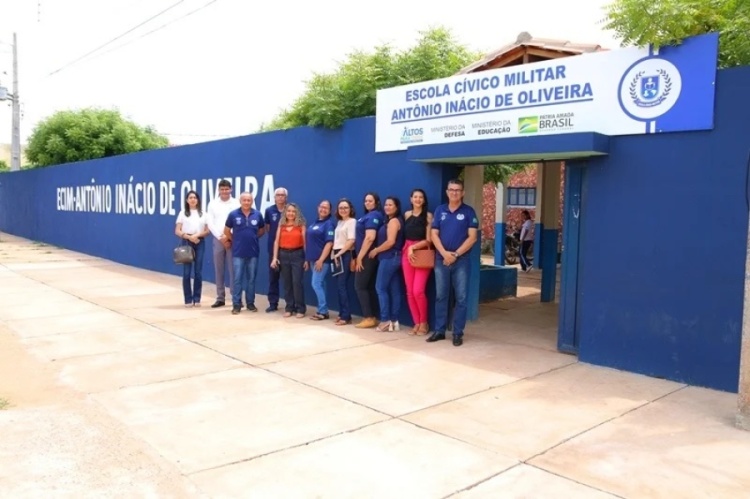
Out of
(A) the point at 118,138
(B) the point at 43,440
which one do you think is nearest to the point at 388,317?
(B) the point at 43,440

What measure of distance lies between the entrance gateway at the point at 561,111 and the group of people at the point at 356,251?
2.34ft

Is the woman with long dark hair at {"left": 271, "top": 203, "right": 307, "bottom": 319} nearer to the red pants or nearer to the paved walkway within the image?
the paved walkway

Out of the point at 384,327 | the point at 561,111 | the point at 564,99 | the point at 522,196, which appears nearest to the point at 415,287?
the point at 384,327

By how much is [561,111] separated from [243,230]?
4.59 meters

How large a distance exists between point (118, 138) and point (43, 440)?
72.1 ft

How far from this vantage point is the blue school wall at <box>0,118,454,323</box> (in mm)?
8508

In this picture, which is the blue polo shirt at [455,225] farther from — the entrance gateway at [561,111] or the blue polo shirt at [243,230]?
the blue polo shirt at [243,230]

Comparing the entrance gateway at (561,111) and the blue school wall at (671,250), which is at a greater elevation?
the entrance gateway at (561,111)

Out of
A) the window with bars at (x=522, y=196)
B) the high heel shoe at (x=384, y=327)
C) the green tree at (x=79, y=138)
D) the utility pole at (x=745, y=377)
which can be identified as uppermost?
the green tree at (x=79, y=138)

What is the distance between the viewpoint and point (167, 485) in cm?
359

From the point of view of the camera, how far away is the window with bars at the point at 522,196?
65.9 feet

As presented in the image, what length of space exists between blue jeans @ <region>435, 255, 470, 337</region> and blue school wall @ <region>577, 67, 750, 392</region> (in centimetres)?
124

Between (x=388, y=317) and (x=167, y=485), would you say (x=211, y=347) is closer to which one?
(x=388, y=317)

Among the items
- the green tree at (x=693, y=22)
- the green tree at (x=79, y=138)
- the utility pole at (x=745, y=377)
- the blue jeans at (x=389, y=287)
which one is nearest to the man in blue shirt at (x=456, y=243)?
the blue jeans at (x=389, y=287)
